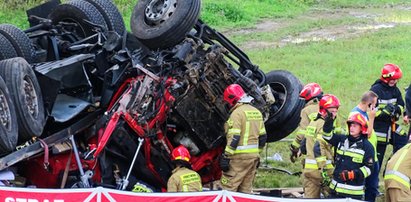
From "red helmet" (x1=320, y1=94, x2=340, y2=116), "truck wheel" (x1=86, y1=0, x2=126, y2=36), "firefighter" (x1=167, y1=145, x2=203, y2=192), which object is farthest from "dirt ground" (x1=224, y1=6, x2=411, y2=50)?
"firefighter" (x1=167, y1=145, x2=203, y2=192)

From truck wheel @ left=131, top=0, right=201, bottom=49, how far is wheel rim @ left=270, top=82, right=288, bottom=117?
5.92ft

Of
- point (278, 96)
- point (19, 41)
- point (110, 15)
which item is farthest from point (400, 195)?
point (110, 15)

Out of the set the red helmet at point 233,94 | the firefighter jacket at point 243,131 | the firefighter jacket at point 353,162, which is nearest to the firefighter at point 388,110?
the firefighter jacket at point 243,131

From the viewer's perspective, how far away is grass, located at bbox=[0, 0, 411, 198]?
1313 centimetres

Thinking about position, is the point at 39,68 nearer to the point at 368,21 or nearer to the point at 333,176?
the point at 333,176

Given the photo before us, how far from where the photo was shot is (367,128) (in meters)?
6.21

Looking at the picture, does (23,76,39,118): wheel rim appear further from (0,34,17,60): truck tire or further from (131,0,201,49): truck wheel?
(131,0,201,49): truck wheel

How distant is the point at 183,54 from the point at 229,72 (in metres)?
0.67

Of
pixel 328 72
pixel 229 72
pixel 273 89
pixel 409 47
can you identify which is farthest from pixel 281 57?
pixel 229 72

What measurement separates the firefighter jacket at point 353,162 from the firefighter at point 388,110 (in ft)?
5.66

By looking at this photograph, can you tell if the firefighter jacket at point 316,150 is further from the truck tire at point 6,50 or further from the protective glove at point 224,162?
the truck tire at point 6,50

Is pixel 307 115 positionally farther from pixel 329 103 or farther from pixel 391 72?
pixel 391 72

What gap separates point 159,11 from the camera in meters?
7.85

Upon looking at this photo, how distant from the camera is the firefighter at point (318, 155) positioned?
673 cm
